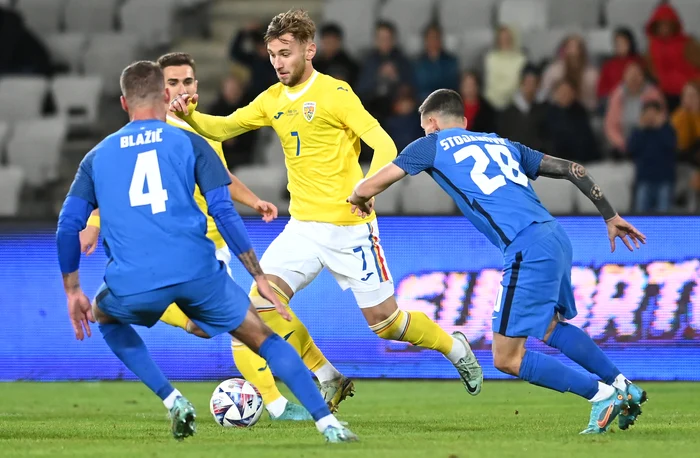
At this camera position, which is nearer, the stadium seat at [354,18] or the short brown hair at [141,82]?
the short brown hair at [141,82]

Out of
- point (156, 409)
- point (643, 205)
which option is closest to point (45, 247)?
point (156, 409)

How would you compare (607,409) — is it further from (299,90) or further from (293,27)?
(293,27)

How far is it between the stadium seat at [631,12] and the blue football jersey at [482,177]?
814cm

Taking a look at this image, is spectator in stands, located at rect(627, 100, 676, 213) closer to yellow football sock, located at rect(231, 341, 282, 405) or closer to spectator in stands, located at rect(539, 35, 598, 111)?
spectator in stands, located at rect(539, 35, 598, 111)

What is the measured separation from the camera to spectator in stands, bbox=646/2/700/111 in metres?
13.1

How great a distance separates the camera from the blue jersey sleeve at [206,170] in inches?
224

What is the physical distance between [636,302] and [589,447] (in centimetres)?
398

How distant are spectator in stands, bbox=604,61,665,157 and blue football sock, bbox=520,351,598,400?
6.62 m

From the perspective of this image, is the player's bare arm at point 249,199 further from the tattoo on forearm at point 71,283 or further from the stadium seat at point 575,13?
the stadium seat at point 575,13

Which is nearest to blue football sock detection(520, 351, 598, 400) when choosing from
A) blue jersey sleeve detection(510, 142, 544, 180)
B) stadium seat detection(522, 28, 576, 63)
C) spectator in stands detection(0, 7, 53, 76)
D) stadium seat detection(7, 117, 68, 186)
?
blue jersey sleeve detection(510, 142, 544, 180)

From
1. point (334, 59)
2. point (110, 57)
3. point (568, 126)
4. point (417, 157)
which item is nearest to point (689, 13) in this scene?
point (568, 126)

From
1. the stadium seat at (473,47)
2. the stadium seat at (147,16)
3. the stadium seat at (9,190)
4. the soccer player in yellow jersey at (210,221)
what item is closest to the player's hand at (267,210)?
the soccer player in yellow jersey at (210,221)

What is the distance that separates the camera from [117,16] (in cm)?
1551

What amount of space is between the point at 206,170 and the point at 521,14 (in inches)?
361
